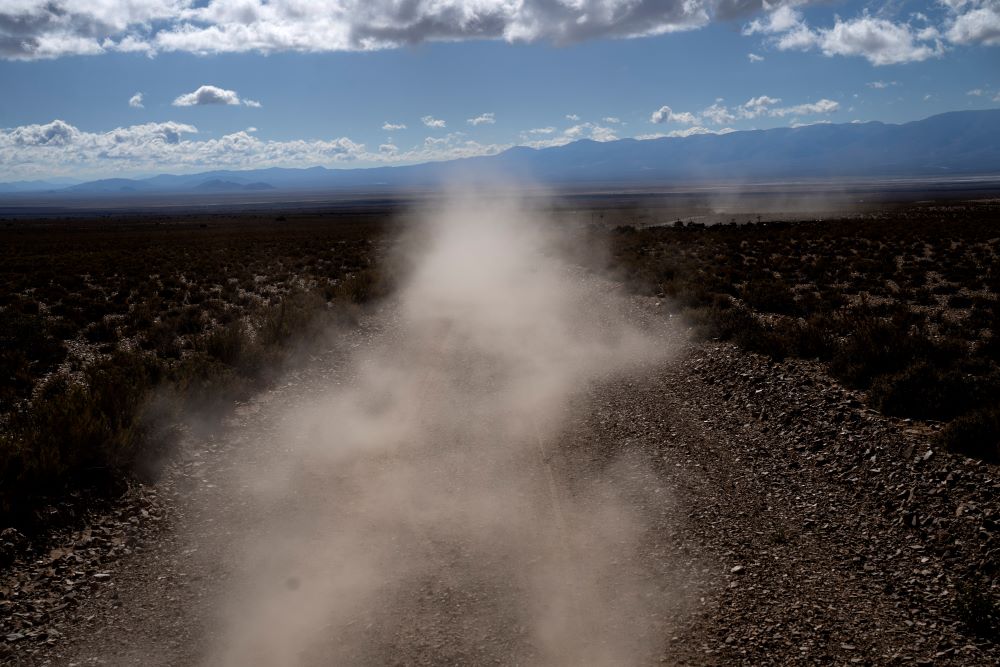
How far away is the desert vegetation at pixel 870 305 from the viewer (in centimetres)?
879

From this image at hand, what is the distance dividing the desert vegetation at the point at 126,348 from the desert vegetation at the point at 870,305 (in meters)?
10.5

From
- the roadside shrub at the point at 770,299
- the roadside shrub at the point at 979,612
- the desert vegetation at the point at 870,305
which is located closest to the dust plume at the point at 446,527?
the roadside shrub at the point at 979,612

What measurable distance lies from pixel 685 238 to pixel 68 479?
124ft

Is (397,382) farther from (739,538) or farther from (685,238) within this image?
(685,238)

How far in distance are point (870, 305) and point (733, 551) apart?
45.9 feet

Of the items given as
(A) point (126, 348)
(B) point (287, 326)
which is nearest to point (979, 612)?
(B) point (287, 326)

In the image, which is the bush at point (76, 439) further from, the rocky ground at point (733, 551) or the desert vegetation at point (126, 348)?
the rocky ground at point (733, 551)

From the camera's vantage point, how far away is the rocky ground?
5148 millimetres

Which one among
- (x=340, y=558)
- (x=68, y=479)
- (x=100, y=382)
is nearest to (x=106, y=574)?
(x=68, y=479)

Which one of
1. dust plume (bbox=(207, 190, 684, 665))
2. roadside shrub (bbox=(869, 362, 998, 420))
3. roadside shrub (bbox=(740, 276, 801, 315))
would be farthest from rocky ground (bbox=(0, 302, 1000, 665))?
roadside shrub (bbox=(740, 276, 801, 315))

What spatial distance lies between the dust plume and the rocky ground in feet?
0.63

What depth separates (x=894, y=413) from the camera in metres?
8.66

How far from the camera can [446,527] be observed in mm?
7098

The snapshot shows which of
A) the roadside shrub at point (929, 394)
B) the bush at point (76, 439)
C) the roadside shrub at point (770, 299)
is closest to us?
the bush at point (76, 439)
